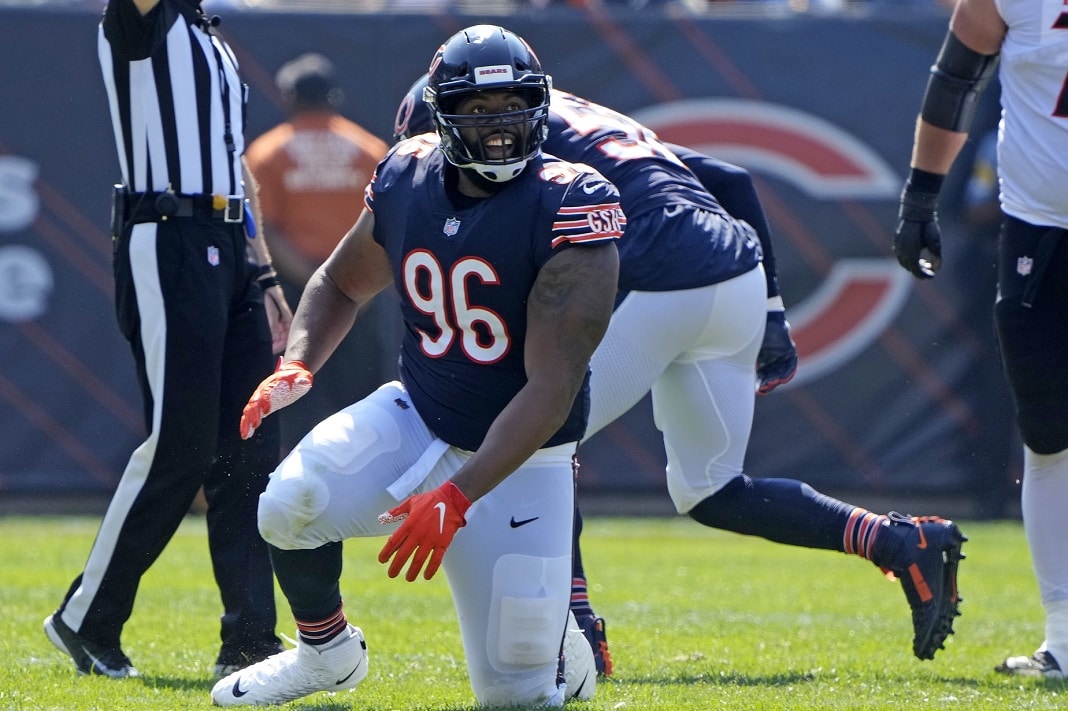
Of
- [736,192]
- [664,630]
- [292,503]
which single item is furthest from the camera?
[664,630]

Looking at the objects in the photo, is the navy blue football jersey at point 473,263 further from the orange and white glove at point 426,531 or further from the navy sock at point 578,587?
the navy sock at point 578,587

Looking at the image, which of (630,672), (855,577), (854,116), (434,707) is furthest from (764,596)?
(854,116)

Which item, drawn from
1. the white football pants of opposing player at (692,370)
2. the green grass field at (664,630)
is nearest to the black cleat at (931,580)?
the green grass field at (664,630)

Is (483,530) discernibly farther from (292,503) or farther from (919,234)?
(919,234)

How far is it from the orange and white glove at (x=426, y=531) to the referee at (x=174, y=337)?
1.11 metres

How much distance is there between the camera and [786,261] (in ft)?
26.7

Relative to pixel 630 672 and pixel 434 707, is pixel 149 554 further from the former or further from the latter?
pixel 630 672

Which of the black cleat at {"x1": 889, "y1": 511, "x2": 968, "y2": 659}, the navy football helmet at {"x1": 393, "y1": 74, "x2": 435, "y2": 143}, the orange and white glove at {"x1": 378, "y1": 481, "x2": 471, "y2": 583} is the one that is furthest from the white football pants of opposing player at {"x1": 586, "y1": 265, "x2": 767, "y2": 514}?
the orange and white glove at {"x1": 378, "y1": 481, "x2": 471, "y2": 583}

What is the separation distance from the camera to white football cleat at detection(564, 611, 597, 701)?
3.61 meters

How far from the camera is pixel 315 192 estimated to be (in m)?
7.55

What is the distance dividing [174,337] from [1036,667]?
2.38m

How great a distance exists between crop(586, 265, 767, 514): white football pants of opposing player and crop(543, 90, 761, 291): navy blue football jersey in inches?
1.9

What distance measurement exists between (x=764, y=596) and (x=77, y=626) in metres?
2.81

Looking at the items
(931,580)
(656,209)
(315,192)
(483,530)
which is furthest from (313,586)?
(315,192)
